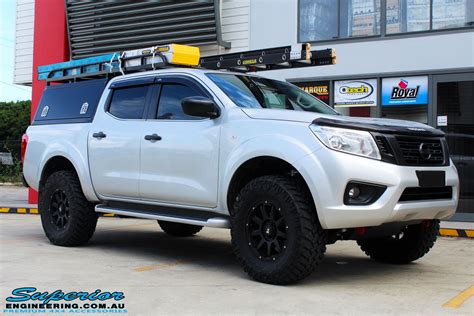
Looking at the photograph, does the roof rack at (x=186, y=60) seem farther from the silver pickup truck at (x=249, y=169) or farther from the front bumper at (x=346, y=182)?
the front bumper at (x=346, y=182)

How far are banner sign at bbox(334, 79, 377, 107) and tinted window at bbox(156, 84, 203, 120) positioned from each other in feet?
20.4

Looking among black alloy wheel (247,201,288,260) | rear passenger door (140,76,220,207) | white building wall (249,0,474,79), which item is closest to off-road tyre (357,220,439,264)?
black alloy wheel (247,201,288,260)

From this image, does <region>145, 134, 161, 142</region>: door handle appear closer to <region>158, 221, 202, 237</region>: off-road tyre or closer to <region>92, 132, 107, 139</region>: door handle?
<region>92, 132, 107, 139</region>: door handle

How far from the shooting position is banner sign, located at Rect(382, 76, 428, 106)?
36.1 feet

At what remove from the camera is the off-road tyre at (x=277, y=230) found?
4793 mm

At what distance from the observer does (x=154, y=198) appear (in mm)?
6137

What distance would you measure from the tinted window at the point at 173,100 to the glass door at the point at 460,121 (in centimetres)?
636

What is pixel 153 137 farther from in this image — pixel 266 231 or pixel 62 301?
pixel 62 301

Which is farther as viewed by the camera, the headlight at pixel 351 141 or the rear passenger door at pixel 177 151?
the rear passenger door at pixel 177 151

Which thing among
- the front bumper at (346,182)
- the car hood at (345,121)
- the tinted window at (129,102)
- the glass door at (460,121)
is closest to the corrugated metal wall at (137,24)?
the glass door at (460,121)

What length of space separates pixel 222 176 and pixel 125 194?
150 centimetres

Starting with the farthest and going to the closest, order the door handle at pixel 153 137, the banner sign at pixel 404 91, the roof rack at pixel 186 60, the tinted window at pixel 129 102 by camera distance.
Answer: the banner sign at pixel 404 91
the roof rack at pixel 186 60
the tinted window at pixel 129 102
the door handle at pixel 153 137

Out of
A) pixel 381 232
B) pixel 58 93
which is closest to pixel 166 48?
pixel 58 93

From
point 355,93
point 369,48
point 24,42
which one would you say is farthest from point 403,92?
point 24,42
